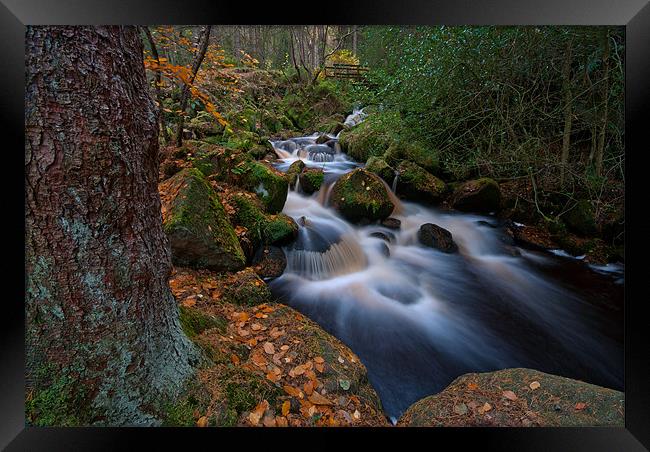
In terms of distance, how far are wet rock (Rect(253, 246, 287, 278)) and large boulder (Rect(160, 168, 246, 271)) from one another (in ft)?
1.43

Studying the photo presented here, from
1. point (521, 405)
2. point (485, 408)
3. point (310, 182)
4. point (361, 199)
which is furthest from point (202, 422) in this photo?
point (310, 182)

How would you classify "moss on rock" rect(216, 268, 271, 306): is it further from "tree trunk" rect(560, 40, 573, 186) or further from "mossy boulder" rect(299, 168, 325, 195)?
"tree trunk" rect(560, 40, 573, 186)

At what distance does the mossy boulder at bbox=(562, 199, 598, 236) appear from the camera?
15.9 ft

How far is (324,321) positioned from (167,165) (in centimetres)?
287

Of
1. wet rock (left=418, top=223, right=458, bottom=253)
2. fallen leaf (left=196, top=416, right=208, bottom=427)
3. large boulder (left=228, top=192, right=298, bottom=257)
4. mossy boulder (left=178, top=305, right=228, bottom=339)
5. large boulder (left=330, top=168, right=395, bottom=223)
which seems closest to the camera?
fallen leaf (left=196, top=416, right=208, bottom=427)

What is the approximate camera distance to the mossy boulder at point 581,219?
483 cm

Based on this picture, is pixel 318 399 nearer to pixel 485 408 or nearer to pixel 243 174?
pixel 485 408

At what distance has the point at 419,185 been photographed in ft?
21.2

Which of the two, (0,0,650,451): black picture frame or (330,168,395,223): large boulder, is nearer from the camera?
(0,0,650,451): black picture frame

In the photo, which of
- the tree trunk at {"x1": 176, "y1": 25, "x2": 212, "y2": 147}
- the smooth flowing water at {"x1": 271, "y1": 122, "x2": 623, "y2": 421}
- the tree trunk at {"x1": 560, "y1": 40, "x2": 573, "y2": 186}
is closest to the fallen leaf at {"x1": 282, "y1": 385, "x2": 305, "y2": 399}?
the smooth flowing water at {"x1": 271, "y1": 122, "x2": 623, "y2": 421}
